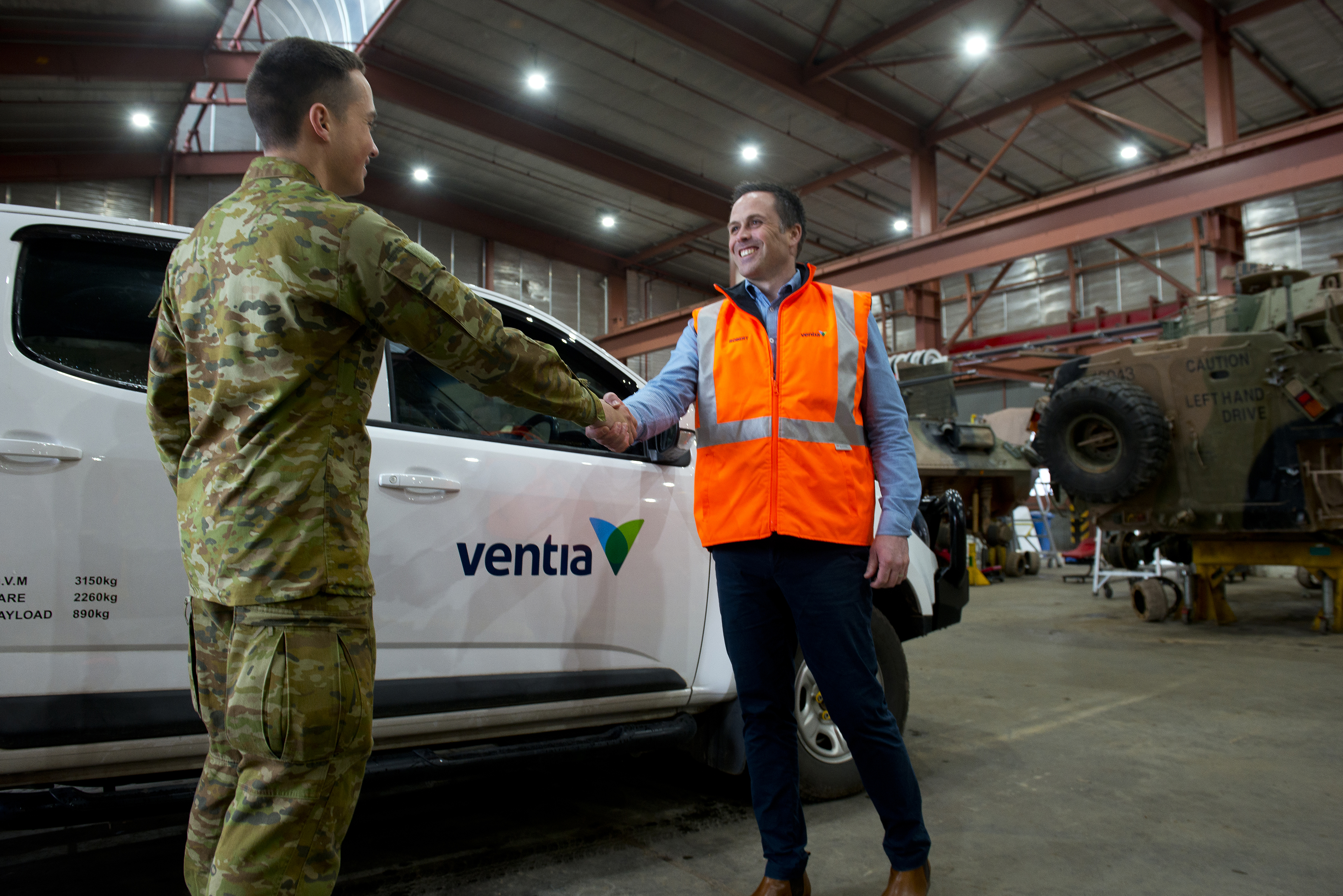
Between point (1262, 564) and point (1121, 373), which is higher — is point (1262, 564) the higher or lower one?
the lower one

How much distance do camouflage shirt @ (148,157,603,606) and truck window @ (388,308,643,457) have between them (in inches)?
29.4

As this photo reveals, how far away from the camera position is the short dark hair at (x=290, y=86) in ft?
4.64

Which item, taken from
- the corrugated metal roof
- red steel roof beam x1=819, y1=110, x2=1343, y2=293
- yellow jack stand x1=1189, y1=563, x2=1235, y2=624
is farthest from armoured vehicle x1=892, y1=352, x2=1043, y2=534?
the corrugated metal roof

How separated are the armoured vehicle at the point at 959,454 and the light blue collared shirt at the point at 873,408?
28.6 ft

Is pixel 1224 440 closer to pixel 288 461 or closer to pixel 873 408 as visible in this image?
pixel 873 408

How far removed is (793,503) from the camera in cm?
193

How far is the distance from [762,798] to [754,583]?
51 cm

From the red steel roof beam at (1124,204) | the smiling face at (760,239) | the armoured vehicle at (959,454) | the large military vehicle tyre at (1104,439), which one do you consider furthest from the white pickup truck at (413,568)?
the armoured vehicle at (959,454)

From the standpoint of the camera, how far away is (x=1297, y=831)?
2615 millimetres

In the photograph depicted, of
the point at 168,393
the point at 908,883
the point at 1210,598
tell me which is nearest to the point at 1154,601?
the point at 1210,598

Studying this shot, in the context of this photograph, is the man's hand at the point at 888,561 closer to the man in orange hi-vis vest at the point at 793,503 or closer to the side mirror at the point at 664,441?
the man in orange hi-vis vest at the point at 793,503

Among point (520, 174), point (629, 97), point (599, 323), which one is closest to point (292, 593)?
point (629, 97)

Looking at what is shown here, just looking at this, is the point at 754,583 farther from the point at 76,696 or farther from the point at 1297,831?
the point at 1297,831

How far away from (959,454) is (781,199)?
9737 millimetres
